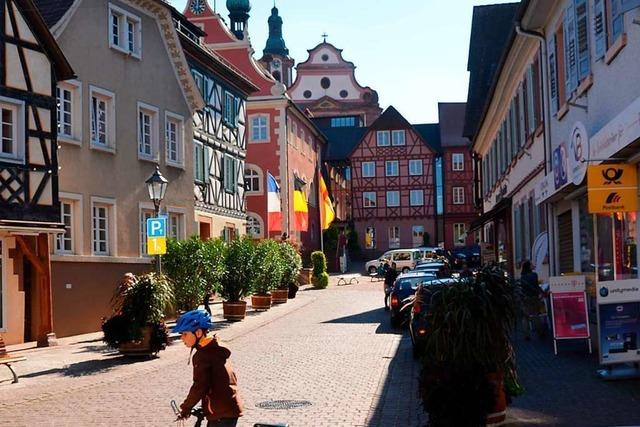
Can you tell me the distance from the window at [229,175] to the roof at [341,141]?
→ 39818mm

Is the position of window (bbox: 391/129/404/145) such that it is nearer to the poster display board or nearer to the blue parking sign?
the blue parking sign

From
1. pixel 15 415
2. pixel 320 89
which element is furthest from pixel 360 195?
pixel 15 415

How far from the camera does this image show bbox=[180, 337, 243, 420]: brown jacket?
6184 mm

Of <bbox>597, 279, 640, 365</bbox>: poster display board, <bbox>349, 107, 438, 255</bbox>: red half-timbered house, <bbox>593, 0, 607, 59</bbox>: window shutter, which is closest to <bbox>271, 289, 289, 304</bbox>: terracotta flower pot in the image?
<bbox>593, 0, 607, 59</bbox>: window shutter

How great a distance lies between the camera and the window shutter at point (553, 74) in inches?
720

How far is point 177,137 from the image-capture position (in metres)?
29.0

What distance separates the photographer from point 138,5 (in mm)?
26125

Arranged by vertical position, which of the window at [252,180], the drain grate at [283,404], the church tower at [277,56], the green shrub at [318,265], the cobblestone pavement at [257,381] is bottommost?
the cobblestone pavement at [257,381]

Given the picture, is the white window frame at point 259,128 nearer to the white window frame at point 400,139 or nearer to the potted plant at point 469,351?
the white window frame at point 400,139

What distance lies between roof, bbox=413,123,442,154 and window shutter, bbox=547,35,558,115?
56.6 meters

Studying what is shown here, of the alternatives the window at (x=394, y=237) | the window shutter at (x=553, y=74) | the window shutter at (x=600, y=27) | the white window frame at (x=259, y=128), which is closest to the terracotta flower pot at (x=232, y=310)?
the window shutter at (x=553, y=74)

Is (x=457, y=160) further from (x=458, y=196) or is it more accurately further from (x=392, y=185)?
(x=392, y=185)

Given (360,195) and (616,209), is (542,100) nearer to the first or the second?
(616,209)

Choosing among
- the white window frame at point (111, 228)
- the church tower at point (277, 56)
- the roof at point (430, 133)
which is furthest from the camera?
the church tower at point (277, 56)
